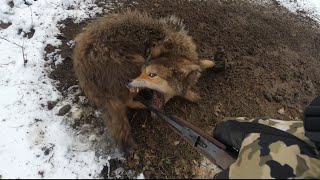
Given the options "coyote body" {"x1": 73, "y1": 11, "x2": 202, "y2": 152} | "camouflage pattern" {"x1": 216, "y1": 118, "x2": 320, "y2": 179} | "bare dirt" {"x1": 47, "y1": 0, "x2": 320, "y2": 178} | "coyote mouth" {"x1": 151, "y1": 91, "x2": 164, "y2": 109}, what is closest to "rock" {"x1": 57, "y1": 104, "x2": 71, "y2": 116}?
"bare dirt" {"x1": 47, "y1": 0, "x2": 320, "y2": 178}

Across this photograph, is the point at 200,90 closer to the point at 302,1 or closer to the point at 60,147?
the point at 60,147

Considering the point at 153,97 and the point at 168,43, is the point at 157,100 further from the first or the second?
the point at 168,43

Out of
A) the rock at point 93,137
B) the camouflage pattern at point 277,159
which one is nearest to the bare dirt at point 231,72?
the rock at point 93,137

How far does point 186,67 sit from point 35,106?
1.77 metres

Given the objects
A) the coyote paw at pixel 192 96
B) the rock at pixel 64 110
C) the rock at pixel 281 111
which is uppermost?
the coyote paw at pixel 192 96

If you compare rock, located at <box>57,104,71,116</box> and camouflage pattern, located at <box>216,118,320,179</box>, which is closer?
camouflage pattern, located at <box>216,118,320,179</box>

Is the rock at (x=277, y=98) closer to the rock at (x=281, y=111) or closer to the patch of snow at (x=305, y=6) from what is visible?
the rock at (x=281, y=111)

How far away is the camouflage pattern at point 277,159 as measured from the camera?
2.88 meters

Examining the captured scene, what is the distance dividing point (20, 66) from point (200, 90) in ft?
7.34

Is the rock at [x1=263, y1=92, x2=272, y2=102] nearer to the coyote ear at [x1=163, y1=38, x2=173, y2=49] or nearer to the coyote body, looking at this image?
the coyote body

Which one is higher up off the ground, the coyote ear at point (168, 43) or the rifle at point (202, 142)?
the coyote ear at point (168, 43)

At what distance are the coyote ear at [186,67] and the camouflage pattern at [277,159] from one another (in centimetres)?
128

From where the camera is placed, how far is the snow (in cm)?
383

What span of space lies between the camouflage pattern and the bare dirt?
3.21 feet
